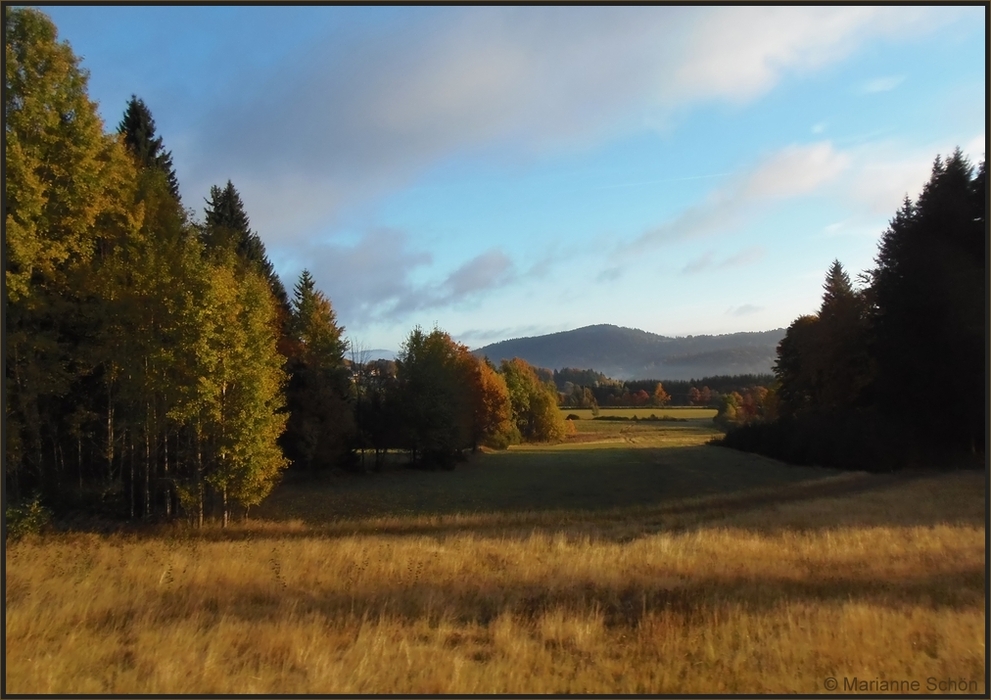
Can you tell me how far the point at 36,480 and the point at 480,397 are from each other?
47220mm

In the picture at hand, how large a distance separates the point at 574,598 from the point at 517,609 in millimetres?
1053

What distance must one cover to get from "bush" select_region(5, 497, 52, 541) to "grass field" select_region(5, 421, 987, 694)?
70cm

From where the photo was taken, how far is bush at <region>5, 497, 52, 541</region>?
1605cm

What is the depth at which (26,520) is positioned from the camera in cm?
1661

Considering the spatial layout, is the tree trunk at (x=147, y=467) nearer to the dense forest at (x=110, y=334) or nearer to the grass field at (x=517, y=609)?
the dense forest at (x=110, y=334)

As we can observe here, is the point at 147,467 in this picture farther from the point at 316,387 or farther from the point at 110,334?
the point at 316,387

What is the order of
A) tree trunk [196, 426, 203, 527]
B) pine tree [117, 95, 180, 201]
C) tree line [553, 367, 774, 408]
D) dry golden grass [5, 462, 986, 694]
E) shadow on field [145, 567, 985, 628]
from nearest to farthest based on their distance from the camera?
dry golden grass [5, 462, 986, 694], shadow on field [145, 567, 985, 628], tree trunk [196, 426, 203, 527], pine tree [117, 95, 180, 201], tree line [553, 367, 774, 408]

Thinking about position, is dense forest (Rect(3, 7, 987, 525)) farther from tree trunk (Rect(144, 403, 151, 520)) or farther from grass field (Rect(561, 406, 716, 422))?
grass field (Rect(561, 406, 716, 422))

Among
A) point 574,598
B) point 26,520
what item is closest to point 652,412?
point 26,520

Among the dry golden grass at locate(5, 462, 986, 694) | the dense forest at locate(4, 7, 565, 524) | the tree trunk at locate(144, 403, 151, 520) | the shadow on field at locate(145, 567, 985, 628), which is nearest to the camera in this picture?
the dry golden grass at locate(5, 462, 986, 694)

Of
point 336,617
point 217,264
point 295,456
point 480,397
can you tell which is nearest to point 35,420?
point 217,264

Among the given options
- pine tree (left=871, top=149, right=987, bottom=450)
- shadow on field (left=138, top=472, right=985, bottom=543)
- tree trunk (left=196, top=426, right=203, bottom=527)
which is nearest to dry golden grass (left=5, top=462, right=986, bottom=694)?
shadow on field (left=138, top=472, right=985, bottom=543)

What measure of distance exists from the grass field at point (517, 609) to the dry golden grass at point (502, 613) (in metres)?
0.04

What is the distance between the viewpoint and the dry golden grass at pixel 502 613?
6.36 metres
